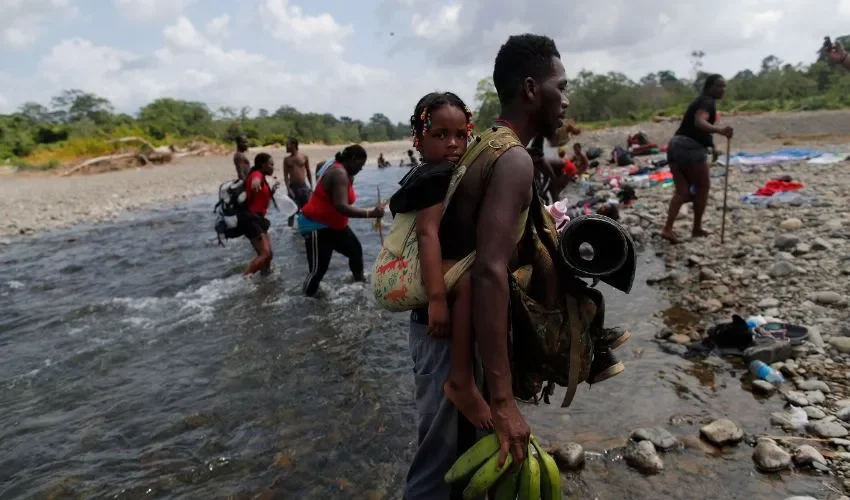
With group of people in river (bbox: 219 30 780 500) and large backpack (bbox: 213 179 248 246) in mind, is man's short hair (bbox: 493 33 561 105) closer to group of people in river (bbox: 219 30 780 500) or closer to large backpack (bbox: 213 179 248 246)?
group of people in river (bbox: 219 30 780 500)

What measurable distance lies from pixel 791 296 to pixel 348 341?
4.40 metres

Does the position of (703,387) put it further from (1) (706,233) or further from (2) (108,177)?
(2) (108,177)

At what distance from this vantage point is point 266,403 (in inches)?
177

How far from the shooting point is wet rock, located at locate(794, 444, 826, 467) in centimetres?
295

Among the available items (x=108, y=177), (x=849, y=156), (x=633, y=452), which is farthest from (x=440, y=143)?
(x=108, y=177)

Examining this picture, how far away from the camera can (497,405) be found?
1793mm

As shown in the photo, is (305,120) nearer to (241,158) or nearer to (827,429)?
(241,158)

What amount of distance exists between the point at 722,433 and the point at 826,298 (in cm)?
248

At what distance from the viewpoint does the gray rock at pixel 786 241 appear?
6461mm

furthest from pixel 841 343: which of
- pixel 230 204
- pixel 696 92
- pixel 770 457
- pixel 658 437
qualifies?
pixel 696 92

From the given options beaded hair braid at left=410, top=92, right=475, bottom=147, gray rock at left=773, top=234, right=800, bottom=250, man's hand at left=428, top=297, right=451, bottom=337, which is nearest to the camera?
man's hand at left=428, top=297, right=451, bottom=337

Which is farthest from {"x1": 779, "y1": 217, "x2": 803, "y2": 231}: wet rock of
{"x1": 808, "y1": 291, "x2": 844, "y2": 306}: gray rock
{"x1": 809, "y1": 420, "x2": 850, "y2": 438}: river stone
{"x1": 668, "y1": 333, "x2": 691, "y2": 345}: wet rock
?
{"x1": 809, "y1": 420, "x2": 850, "y2": 438}: river stone

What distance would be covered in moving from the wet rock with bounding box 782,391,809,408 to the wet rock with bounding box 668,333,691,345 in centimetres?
110

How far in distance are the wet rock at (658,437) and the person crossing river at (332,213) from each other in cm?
335
